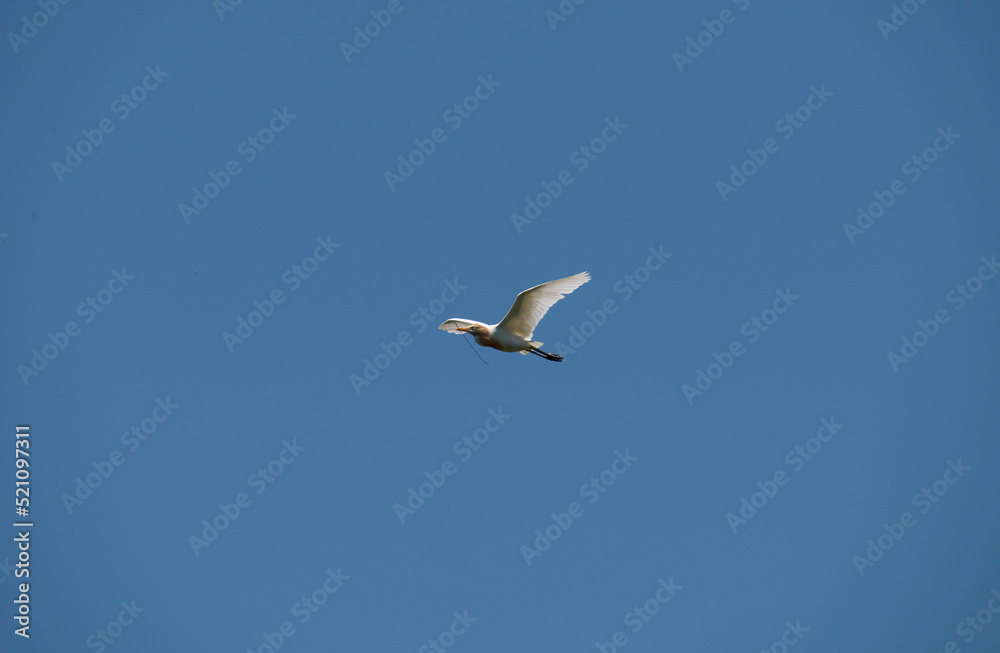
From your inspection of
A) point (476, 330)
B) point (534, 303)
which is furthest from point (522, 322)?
point (476, 330)

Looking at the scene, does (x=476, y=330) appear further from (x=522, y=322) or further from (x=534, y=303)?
(x=534, y=303)

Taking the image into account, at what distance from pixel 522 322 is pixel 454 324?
4.94 feet

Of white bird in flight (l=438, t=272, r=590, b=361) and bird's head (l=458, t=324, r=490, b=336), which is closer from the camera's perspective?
white bird in flight (l=438, t=272, r=590, b=361)

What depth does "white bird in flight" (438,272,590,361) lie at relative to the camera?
60.2ft

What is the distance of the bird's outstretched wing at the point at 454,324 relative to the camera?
19312 millimetres

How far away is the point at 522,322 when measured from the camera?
63.0ft

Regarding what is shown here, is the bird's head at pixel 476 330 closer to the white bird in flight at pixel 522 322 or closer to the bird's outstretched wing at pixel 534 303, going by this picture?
the white bird in flight at pixel 522 322

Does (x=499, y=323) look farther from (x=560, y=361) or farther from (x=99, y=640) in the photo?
(x=99, y=640)

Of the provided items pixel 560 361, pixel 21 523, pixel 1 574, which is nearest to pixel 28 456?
pixel 21 523

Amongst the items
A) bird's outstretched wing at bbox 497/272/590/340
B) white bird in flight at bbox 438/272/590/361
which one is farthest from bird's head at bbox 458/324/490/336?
bird's outstretched wing at bbox 497/272/590/340

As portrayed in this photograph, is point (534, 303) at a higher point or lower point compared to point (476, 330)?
higher

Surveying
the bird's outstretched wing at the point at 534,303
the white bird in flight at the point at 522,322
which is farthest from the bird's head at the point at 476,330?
the bird's outstretched wing at the point at 534,303

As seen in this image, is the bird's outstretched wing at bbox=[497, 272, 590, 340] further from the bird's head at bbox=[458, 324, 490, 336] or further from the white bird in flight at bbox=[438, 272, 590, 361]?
the bird's head at bbox=[458, 324, 490, 336]

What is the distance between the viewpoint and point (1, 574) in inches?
977
